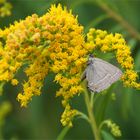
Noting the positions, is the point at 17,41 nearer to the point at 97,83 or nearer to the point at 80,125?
the point at 97,83

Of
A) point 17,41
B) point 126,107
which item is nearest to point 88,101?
point 17,41

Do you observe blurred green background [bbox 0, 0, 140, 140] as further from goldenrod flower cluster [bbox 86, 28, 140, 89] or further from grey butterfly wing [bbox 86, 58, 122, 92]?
grey butterfly wing [bbox 86, 58, 122, 92]

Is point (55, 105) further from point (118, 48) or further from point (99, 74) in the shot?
point (99, 74)

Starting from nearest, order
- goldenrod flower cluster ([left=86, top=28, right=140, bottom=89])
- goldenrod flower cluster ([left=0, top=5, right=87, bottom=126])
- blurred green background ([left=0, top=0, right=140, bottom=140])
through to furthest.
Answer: goldenrod flower cluster ([left=0, top=5, right=87, bottom=126]), goldenrod flower cluster ([left=86, top=28, right=140, bottom=89]), blurred green background ([left=0, top=0, right=140, bottom=140])

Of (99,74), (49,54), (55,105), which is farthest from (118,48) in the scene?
(55,105)

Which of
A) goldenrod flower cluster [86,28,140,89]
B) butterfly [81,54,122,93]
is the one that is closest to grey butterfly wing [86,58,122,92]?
A: butterfly [81,54,122,93]

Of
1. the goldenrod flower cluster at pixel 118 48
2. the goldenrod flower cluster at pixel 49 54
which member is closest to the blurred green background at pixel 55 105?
the goldenrod flower cluster at pixel 118 48

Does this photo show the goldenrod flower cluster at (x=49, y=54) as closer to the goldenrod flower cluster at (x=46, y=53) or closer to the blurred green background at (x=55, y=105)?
the goldenrod flower cluster at (x=46, y=53)
